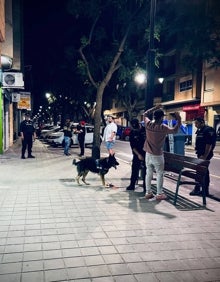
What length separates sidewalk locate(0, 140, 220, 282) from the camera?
3.61 meters

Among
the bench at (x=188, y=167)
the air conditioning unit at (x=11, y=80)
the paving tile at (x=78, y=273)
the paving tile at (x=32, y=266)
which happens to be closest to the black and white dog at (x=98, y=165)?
the bench at (x=188, y=167)

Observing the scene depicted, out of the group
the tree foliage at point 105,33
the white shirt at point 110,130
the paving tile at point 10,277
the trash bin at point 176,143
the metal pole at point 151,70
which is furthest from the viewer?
the tree foliage at point 105,33

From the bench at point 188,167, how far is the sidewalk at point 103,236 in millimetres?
464

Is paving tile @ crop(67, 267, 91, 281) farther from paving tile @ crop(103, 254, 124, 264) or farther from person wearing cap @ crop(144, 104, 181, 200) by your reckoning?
person wearing cap @ crop(144, 104, 181, 200)

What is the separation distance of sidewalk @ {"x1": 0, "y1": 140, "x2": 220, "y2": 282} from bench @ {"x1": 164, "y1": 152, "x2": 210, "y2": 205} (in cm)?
46

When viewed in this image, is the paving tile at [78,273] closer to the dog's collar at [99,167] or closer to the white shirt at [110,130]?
the dog's collar at [99,167]

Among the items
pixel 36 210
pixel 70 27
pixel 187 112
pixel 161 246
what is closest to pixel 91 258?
pixel 161 246

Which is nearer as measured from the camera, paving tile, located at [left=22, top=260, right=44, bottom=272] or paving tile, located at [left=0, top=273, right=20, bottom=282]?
paving tile, located at [left=0, top=273, right=20, bottom=282]

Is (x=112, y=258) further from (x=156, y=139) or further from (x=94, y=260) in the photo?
(x=156, y=139)

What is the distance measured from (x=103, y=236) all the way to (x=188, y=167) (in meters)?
2.99

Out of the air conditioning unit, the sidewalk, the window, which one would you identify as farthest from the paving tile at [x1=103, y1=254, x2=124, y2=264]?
the window

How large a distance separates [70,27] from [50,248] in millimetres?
14727

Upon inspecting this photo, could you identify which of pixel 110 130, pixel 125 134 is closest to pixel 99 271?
pixel 110 130

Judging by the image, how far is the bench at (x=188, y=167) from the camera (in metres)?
6.56
